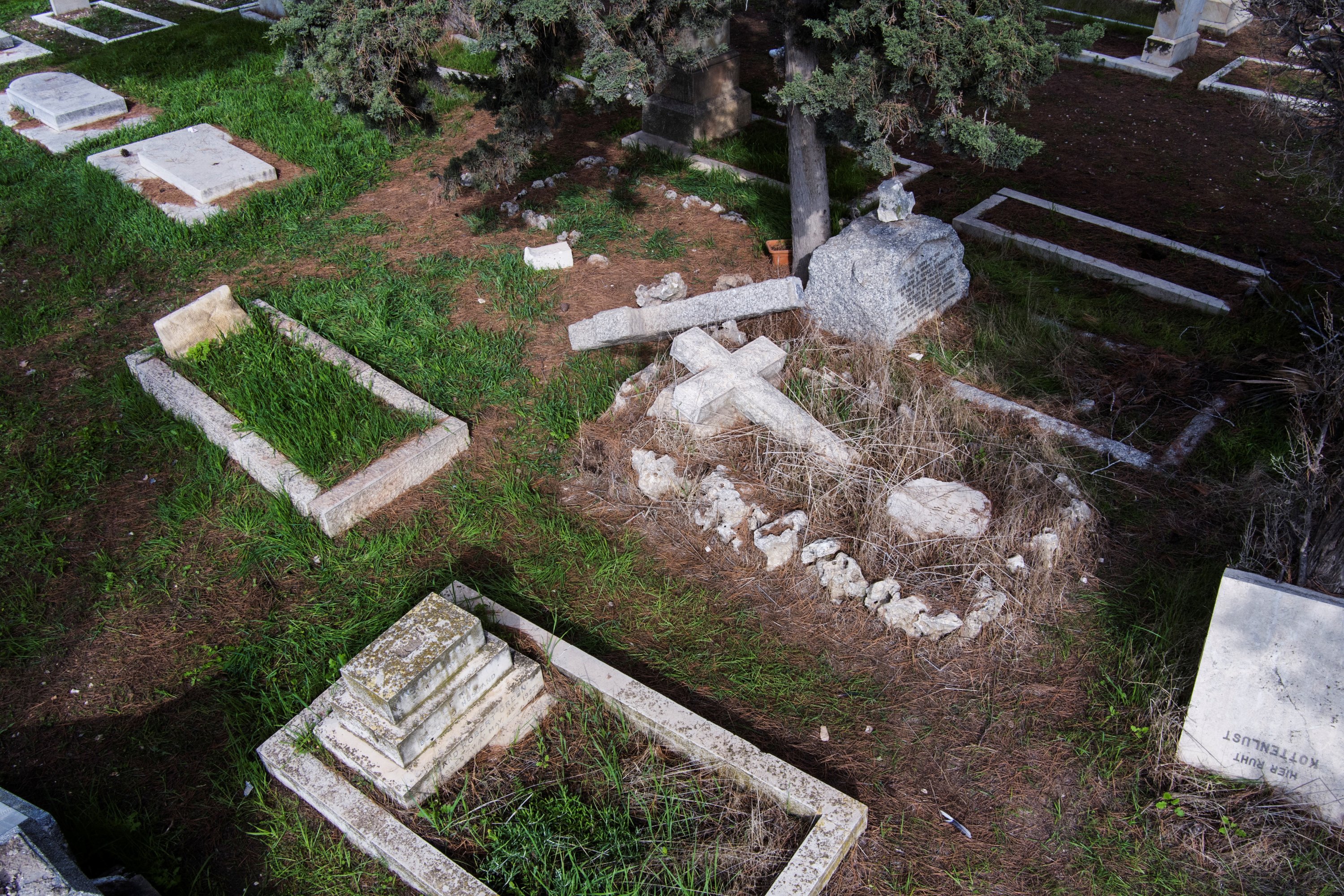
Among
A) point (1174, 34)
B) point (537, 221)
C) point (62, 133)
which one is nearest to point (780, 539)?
point (537, 221)

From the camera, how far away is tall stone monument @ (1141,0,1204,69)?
32.6ft

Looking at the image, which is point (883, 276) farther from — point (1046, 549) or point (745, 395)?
point (1046, 549)

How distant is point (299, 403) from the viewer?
5.21 meters

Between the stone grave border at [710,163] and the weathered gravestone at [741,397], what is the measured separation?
2876 millimetres

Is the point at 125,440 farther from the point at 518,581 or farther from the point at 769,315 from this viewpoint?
the point at 769,315

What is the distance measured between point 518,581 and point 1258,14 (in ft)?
14.7

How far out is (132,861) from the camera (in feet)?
11.2

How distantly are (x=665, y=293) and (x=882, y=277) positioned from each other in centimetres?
155

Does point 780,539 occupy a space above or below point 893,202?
below

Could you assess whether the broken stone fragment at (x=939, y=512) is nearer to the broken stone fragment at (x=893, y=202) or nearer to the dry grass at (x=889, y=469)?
the dry grass at (x=889, y=469)

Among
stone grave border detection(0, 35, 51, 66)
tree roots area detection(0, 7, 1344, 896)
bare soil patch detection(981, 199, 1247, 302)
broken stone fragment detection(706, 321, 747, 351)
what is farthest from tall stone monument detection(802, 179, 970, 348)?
stone grave border detection(0, 35, 51, 66)

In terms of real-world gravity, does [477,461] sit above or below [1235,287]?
below

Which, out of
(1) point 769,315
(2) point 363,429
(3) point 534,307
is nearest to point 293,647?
(2) point 363,429

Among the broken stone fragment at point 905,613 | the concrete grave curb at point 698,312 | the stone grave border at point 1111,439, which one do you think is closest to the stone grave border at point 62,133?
the concrete grave curb at point 698,312
